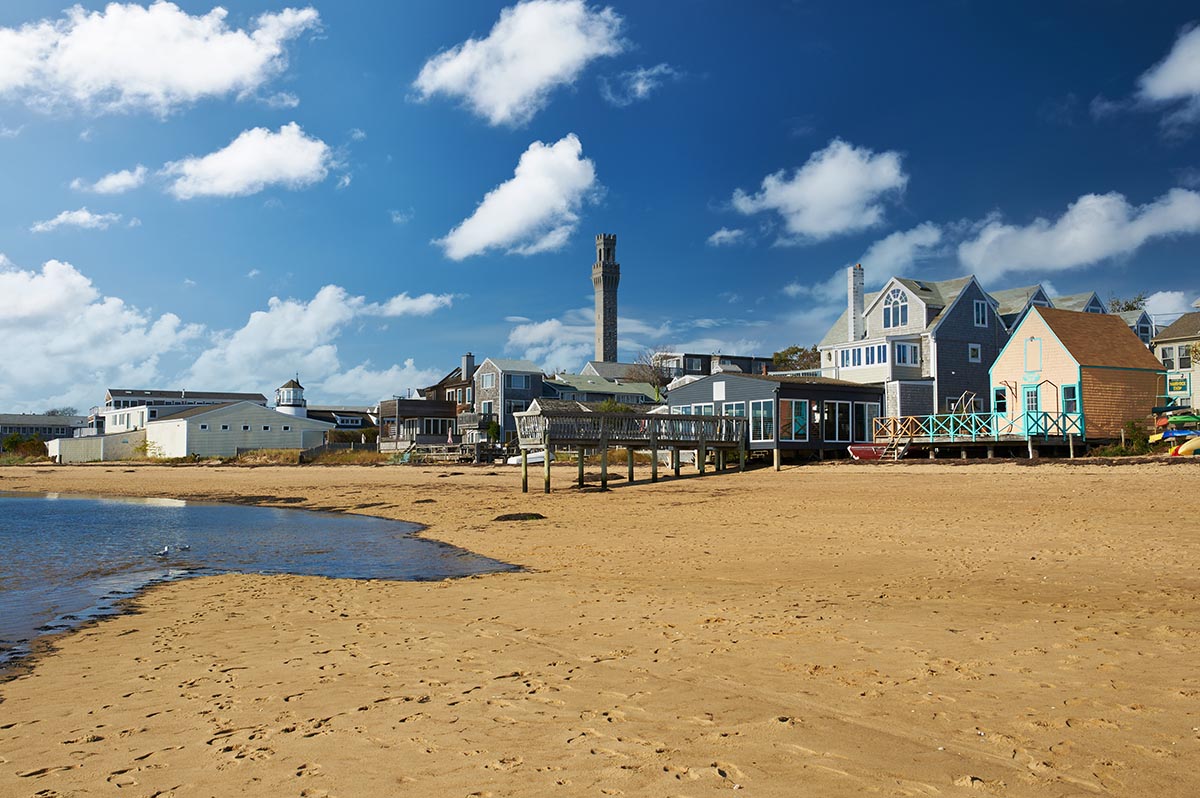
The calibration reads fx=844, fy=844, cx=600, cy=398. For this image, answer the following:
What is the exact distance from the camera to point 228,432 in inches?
2943

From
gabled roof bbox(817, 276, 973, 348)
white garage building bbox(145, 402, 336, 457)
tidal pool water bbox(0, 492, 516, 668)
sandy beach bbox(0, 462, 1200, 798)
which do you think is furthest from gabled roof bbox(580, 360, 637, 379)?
sandy beach bbox(0, 462, 1200, 798)

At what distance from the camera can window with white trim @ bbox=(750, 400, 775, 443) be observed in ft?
132

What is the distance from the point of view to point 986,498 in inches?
901

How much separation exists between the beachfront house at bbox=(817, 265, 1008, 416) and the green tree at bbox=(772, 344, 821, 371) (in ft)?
109

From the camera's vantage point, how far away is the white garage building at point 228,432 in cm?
7281

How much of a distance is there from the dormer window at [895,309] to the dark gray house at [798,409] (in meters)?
7.91

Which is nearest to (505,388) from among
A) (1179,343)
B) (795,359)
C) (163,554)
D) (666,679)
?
(795,359)

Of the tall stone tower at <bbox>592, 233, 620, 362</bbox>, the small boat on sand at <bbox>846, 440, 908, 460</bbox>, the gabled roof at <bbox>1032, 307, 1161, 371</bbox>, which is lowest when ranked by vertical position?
the small boat on sand at <bbox>846, 440, 908, 460</bbox>

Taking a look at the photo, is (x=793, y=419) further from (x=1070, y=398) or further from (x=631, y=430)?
(x=1070, y=398)

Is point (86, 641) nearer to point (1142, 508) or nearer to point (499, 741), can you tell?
point (499, 741)

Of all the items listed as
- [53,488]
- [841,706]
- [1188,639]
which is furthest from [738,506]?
[53,488]

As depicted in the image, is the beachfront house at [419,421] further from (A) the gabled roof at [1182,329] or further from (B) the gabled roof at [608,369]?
(A) the gabled roof at [1182,329]

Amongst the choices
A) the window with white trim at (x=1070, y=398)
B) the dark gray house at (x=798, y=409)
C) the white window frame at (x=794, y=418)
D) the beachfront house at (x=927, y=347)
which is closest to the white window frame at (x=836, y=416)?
the dark gray house at (x=798, y=409)

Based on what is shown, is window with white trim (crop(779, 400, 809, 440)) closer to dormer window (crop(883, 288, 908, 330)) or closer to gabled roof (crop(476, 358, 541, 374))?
dormer window (crop(883, 288, 908, 330))
